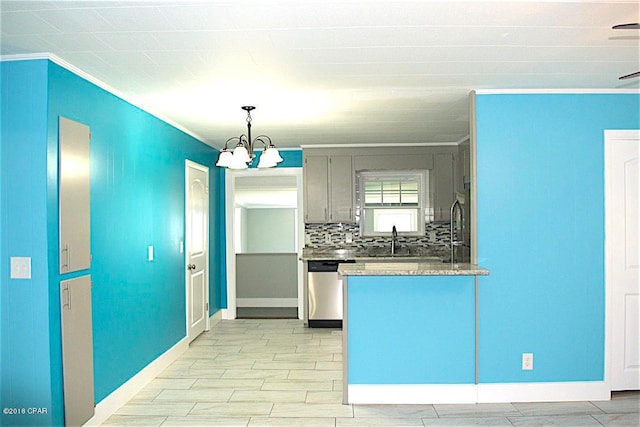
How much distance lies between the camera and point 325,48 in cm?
303

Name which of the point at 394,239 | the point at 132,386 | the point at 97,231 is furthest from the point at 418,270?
the point at 394,239

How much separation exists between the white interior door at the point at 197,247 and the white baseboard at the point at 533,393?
10.5 feet

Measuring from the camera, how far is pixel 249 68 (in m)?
3.42

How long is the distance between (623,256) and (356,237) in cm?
367

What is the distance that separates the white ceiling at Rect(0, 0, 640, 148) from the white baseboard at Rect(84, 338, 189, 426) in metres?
2.16

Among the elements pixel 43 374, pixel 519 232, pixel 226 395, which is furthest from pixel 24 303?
pixel 519 232

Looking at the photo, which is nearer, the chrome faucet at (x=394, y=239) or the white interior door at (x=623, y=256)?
the white interior door at (x=623, y=256)

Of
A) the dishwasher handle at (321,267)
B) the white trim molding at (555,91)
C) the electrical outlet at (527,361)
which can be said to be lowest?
the electrical outlet at (527,361)

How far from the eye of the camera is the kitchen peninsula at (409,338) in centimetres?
408

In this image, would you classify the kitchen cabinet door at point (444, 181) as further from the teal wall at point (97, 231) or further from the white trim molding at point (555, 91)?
the teal wall at point (97, 231)

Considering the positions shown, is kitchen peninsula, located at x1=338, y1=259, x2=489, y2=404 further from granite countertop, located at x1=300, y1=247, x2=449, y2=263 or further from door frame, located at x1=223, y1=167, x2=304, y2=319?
door frame, located at x1=223, y1=167, x2=304, y2=319

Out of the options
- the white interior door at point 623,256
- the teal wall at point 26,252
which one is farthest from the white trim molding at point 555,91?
the teal wall at point 26,252

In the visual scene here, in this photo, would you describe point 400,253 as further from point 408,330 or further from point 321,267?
point 408,330

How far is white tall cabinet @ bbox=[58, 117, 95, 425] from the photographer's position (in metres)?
3.21
